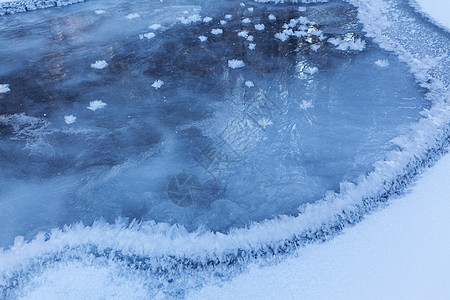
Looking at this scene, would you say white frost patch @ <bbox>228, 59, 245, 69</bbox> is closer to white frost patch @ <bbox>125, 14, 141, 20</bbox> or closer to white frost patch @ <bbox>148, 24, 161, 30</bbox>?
white frost patch @ <bbox>148, 24, 161, 30</bbox>

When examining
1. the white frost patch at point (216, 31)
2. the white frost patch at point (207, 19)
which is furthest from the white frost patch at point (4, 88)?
the white frost patch at point (207, 19)

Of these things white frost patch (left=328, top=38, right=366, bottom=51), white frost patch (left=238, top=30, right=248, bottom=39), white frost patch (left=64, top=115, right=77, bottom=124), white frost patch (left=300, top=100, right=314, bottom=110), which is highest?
white frost patch (left=238, top=30, right=248, bottom=39)

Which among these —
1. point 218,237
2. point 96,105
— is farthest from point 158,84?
point 218,237

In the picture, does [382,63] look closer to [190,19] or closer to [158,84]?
[158,84]

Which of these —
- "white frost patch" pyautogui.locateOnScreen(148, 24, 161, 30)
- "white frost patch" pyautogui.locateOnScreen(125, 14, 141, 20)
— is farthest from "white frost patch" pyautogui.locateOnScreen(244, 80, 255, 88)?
"white frost patch" pyautogui.locateOnScreen(125, 14, 141, 20)

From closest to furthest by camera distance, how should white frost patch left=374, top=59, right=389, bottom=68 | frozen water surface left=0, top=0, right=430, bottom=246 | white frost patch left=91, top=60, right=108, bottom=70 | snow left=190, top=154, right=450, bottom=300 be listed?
snow left=190, top=154, right=450, bottom=300, frozen water surface left=0, top=0, right=430, bottom=246, white frost patch left=374, top=59, right=389, bottom=68, white frost patch left=91, top=60, right=108, bottom=70
